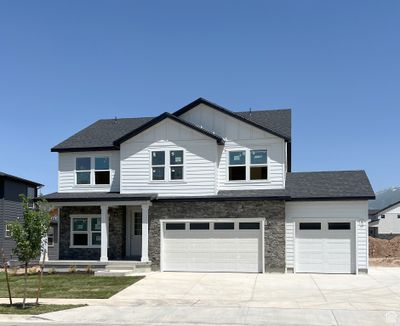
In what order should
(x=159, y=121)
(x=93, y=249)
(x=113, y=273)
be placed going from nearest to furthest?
(x=113, y=273) → (x=159, y=121) → (x=93, y=249)

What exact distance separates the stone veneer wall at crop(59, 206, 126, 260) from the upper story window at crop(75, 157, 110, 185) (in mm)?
1368

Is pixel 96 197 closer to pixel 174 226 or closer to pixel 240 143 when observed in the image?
pixel 174 226

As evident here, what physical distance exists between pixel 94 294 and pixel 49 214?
3.41 meters

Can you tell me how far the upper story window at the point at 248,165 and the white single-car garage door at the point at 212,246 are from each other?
2425 millimetres

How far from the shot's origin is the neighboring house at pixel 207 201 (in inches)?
911

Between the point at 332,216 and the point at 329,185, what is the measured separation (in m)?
1.88

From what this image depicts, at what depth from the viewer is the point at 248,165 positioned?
24688 mm

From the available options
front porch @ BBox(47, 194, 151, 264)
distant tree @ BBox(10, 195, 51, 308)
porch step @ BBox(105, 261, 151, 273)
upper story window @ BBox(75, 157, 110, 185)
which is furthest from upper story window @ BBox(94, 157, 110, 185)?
distant tree @ BBox(10, 195, 51, 308)

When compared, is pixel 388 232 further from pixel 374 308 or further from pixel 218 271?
pixel 374 308

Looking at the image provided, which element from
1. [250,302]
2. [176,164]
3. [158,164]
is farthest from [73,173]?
[250,302]

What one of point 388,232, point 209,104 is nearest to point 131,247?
point 209,104

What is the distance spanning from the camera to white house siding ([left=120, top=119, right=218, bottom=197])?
2430 centimetres

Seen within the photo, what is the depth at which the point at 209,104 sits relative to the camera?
2552cm

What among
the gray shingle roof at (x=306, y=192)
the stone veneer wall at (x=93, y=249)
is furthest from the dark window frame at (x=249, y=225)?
the stone veneer wall at (x=93, y=249)
